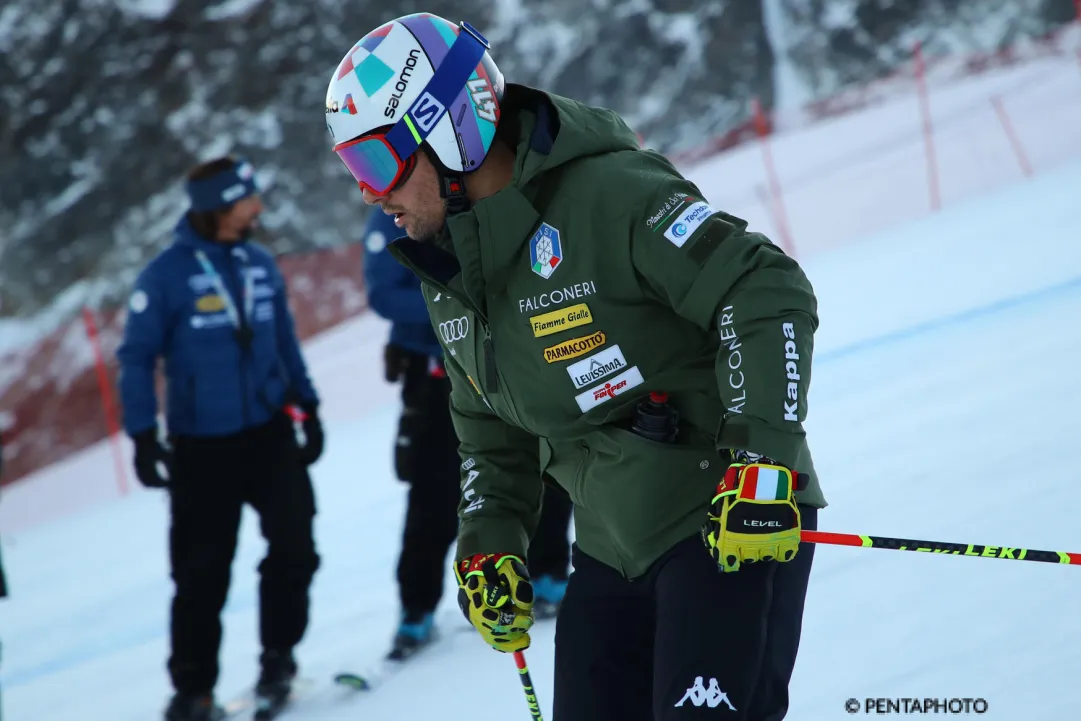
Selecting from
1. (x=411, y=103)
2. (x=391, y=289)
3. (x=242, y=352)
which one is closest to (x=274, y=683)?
(x=242, y=352)

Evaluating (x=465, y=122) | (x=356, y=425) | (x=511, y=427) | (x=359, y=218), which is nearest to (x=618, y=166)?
(x=465, y=122)

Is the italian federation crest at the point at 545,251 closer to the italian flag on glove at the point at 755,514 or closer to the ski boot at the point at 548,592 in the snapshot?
the italian flag on glove at the point at 755,514

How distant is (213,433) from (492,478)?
2232 mm

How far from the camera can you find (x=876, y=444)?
5934 mm

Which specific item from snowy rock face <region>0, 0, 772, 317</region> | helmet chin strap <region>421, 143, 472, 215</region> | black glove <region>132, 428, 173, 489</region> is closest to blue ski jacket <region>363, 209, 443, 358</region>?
black glove <region>132, 428, 173, 489</region>

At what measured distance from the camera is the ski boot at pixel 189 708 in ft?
14.6

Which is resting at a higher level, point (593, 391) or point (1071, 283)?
point (593, 391)

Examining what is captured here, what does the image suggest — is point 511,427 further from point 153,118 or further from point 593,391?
point 153,118

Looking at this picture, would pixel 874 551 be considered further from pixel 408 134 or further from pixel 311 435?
pixel 408 134

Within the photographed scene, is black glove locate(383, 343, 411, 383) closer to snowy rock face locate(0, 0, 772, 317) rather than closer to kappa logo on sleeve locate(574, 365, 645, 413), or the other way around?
kappa logo on sleeve locate(574, 365, 645, 413)

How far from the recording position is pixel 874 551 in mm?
4324

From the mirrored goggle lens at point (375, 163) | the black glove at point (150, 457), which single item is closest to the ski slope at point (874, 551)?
the black glove at point (150, 457)

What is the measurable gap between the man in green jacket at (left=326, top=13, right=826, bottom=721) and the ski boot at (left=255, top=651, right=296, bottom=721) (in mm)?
2313

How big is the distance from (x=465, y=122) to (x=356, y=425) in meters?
9.81
